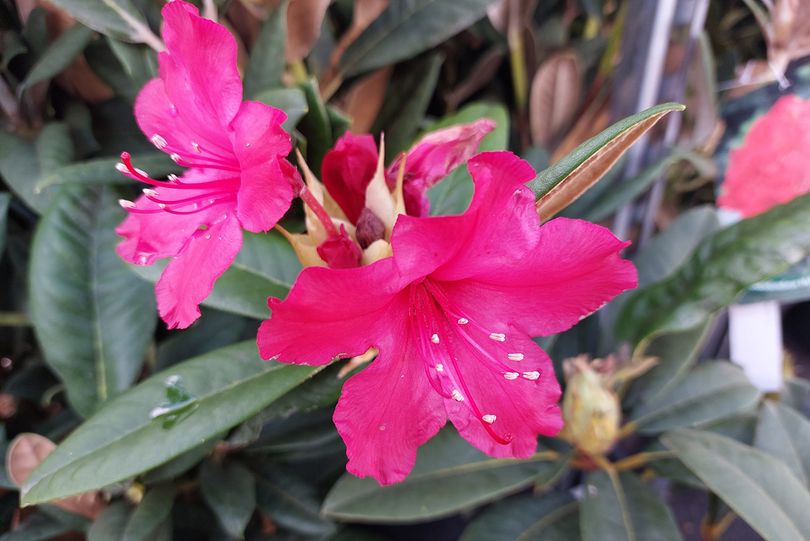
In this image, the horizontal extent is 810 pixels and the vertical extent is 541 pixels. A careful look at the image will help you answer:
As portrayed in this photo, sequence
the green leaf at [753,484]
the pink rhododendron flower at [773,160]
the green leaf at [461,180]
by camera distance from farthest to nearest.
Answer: the pink rhododendron flower at [773,160] → the green leaf at [461,180] → the green leaf at [753,484]

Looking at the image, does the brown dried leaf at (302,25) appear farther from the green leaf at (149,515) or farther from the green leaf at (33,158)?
the green leaf at (149,515)

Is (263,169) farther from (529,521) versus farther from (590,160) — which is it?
(529,521)

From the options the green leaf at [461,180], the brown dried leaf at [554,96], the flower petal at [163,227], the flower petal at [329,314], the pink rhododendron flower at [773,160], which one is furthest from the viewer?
the brown dried leaf at [554,96]

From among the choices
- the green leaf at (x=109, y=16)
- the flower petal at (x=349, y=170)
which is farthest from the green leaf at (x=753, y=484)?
the green leaf at (x=109, y=16)

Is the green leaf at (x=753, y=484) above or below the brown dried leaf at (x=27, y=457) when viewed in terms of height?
below

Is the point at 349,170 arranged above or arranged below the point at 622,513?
above

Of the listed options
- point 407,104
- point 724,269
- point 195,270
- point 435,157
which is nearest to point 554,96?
point 407,104
